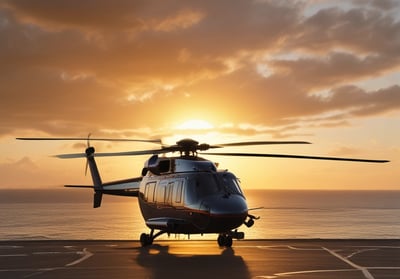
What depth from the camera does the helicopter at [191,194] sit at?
84.2ft

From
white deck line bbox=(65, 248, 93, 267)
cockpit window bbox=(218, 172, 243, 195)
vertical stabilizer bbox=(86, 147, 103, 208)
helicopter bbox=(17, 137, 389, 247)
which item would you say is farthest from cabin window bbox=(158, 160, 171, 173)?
vertical stabilizer bbox=(86, 147, 103, 208)

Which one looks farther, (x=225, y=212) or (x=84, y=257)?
(x=225, y=212)

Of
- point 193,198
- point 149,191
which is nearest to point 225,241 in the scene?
point 193,198

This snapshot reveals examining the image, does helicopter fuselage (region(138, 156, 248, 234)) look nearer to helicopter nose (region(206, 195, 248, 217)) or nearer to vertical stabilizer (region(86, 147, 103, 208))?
helicopter nose (region(206, 195, 248, 217))

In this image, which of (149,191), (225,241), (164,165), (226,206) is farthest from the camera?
(149,191)

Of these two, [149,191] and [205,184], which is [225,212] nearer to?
[205,184]

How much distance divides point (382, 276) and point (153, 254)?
36.1ft

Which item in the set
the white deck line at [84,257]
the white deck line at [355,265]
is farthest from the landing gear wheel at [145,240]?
the white deck line at [355,265]

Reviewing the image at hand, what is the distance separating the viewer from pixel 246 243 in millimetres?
30719

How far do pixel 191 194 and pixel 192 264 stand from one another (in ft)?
Answer: 18.7

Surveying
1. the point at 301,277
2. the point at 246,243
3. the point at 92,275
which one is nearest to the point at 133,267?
the point at 92,275

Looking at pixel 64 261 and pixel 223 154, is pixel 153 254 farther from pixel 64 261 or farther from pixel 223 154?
pixel 223 154

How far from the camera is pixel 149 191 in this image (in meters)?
30.8

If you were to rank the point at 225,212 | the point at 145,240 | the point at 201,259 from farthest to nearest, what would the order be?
the point at 145,240 → the point at 225,212 → the point at 201,259
